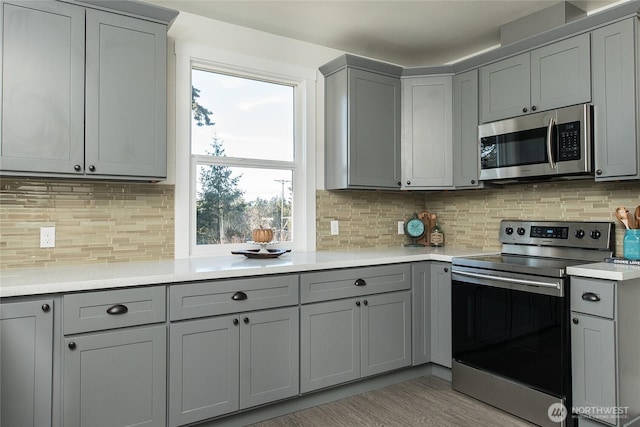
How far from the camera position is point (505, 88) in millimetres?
2953

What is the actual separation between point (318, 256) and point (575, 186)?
179 centimetres

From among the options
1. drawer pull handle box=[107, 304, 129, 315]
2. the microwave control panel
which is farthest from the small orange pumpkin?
the microwave control panel

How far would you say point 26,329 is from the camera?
1.81 meters

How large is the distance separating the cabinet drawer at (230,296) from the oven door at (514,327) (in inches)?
45.2

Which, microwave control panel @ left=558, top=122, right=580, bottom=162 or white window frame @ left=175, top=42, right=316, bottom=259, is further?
white window frame @ left=175, top=42, right=316, bottom=259

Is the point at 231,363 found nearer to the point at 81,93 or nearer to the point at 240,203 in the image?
the point at 240,203

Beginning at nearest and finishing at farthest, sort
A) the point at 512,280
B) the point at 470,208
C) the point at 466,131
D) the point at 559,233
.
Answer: the point at 512,280 < the point at 559,233 < the point at 466,131 < the point at 470,208

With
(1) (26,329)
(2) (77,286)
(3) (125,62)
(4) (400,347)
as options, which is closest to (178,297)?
(2) (77,286)

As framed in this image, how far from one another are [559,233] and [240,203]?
2214 millimetres

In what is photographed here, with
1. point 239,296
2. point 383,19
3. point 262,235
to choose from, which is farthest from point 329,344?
point 383,19

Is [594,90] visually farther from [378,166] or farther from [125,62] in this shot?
[125,62]

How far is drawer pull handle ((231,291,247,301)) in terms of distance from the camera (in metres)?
2.28

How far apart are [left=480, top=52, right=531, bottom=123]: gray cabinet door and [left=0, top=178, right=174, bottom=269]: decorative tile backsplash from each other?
7.53 feet

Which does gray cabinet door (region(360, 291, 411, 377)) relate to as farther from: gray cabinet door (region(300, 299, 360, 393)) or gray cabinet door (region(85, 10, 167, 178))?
gray cabinet door (region(85, 10, 167, 178))
